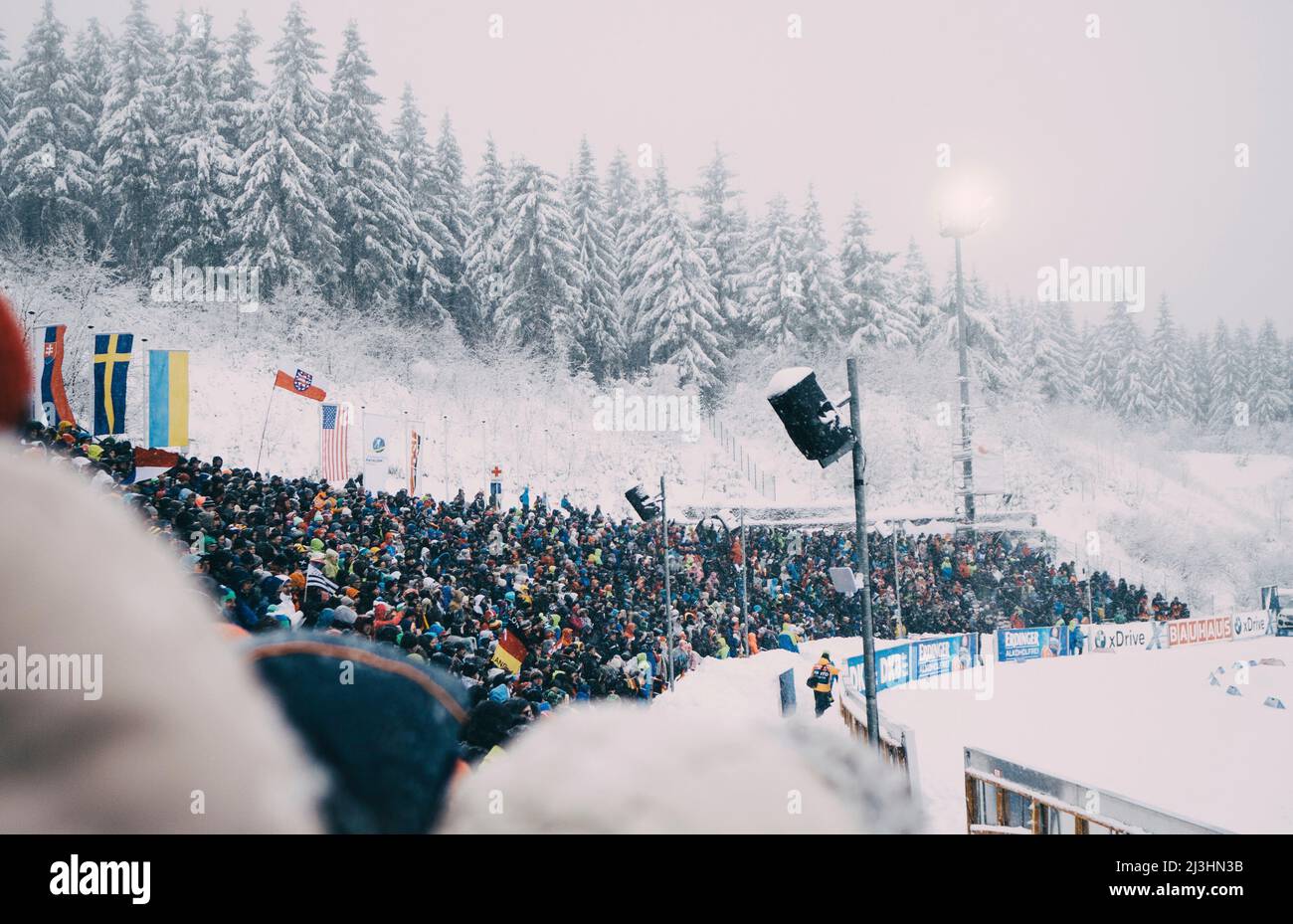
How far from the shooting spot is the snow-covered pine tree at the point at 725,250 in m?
9.54

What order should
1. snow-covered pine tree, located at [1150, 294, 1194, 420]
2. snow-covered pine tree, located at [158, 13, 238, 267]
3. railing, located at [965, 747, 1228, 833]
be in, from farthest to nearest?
snow-covered pine tree, located at [1150, 294, 1194, 420] < snow-covered pine tree, located at [158, 13, 238, 267] < railing, located at [965, 747, 1228, 833]

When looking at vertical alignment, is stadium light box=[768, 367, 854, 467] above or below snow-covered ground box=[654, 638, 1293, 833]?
above

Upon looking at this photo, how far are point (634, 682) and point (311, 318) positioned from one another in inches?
221

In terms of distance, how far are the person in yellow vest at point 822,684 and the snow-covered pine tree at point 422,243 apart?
5.92 meters

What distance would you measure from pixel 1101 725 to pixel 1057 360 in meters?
7.03

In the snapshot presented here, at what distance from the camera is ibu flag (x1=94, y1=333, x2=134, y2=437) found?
6.55 metres

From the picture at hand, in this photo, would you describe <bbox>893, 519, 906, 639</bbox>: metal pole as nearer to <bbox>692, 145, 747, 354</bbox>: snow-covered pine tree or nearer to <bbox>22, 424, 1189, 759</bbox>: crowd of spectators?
<bbox>22, 424, 1189, 759</bbox>: crowd of spectators

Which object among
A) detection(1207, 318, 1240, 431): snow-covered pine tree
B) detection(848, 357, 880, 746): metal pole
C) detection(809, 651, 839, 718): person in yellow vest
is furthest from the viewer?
detection(1207, 318, 1240, 431): snow-covered pine tree

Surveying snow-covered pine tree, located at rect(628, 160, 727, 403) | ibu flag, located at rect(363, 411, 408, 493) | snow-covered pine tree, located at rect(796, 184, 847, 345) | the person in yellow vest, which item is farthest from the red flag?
snow-covered pine tree, located at rect(796, 184, 847, 345)

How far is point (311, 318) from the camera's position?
8.86 meters

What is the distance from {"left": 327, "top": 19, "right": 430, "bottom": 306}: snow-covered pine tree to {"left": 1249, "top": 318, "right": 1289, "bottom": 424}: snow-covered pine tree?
973cm

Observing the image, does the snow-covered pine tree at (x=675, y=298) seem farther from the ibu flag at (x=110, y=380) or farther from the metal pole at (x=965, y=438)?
the ibu flag at (x=110, y=380)
